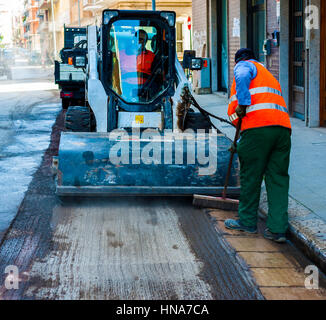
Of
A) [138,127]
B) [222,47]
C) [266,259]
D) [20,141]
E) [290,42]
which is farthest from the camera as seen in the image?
[222,47]

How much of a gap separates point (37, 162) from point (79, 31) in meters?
13.8

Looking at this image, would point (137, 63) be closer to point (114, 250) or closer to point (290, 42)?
point (114, 250)

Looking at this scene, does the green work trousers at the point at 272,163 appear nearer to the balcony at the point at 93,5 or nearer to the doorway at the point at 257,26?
the doorway at the point at 257,26

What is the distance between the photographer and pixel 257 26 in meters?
16.8

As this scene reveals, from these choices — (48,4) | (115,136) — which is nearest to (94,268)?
(115,136)

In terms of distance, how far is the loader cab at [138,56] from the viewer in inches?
392

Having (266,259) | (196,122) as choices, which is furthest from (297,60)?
(266,259)

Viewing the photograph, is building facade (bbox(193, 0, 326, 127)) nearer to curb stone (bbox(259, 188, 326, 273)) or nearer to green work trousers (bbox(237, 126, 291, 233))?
curb stone (bbox(259, 188, 326, 273))

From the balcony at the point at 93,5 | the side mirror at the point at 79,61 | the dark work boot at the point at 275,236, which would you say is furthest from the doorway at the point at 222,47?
the balcony at the point at 93,5

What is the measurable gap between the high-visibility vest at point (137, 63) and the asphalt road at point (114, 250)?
233cm

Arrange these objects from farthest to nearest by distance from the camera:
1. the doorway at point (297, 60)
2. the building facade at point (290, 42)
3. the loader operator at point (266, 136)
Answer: the doorway at point (297, 60) → the building facade at point (290, 42) → the loader operator at point (266, 136)

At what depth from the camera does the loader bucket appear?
23.6ft

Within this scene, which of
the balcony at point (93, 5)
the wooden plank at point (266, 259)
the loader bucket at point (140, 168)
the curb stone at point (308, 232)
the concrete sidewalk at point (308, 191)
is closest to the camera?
the wooden plank at point (266, 259)

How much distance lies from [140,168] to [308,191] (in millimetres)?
1991
